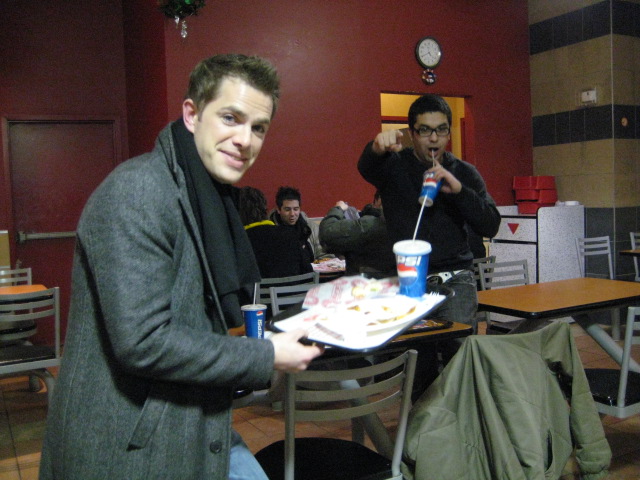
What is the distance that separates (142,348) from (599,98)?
6487 millimetres

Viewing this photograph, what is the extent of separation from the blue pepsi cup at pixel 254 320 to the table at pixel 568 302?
1.23 metres

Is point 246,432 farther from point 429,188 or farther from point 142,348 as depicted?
point 142,348

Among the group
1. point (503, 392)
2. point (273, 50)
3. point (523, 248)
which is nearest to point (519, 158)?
point (523, 248)

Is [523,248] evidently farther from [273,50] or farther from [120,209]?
[120,209]

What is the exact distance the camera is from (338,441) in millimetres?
1979

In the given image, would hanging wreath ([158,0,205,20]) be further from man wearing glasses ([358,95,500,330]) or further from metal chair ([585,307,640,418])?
metal chair ([585,307,640,418])

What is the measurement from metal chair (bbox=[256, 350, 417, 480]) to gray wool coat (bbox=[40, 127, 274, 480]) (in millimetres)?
486

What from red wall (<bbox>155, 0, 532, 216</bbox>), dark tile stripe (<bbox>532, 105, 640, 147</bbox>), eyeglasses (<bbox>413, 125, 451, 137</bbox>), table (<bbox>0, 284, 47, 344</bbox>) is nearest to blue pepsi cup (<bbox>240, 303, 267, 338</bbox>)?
eyeglasses (<bbox>413, 125, 451, 137</bbox>)

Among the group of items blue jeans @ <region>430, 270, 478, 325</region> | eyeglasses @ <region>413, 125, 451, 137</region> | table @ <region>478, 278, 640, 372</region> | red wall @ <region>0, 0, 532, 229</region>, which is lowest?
table @ <region>478, 278, 640, 372</region>

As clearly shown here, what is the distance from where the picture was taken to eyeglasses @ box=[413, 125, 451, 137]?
234 centimetres

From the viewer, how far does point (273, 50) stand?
220 inches

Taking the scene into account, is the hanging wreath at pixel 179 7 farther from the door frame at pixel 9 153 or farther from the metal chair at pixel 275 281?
the metal chair at pixel 275 281

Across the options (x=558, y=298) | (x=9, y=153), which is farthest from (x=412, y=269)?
(x=9, y=153)

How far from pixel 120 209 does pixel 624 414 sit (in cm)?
207
